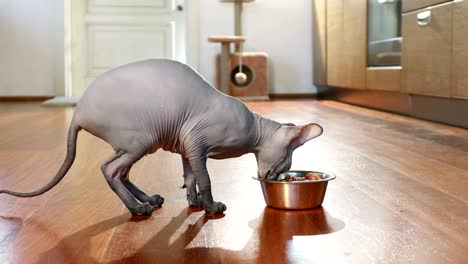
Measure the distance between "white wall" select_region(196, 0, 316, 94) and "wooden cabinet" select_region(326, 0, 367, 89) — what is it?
0.64 m

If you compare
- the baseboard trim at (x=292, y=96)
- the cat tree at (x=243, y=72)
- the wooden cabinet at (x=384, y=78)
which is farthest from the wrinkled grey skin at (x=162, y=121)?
the baseboard trim at (x=292, y=96)

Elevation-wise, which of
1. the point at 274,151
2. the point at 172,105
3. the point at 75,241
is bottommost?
the point at 75,241

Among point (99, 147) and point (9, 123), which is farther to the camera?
point (9, 123)

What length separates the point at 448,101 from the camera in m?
3.52

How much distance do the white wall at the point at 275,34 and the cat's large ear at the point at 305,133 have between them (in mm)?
4812

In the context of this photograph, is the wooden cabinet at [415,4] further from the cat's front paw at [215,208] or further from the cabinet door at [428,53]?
the cat's front paw at [215,208]

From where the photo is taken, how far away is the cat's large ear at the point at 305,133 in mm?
1572

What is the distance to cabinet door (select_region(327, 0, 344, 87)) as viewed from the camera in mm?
5488

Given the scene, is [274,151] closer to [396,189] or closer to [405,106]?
[396,189]

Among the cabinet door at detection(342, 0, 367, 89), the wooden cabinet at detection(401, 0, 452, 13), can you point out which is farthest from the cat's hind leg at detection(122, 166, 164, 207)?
the cabinet door at detection(342, 0, 367, 89)

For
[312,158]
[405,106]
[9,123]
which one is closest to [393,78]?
[405,106]

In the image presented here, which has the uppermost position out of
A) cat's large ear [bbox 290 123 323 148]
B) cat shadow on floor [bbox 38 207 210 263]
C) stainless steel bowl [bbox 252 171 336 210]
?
cat's large ear [bbox 290 123 323 148]

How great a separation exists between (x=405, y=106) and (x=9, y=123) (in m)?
2.34

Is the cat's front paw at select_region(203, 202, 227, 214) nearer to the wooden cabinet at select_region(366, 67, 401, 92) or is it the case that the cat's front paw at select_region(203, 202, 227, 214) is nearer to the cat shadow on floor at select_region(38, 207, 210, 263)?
the cat shadow on floor at select_region(38, 207, 210, 263)
